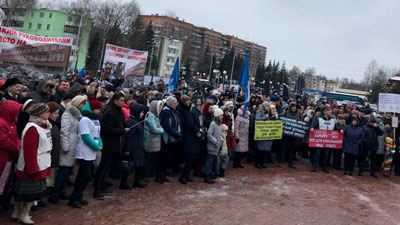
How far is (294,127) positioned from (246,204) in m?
4.68

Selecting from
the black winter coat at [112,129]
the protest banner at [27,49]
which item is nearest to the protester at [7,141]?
the black winter coat at [112,129]

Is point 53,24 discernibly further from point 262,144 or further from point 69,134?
point 69,134

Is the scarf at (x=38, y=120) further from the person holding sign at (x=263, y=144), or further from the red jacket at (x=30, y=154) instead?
the person holding sign at (x=263, y=144)

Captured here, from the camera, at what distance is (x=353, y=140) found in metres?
10.3

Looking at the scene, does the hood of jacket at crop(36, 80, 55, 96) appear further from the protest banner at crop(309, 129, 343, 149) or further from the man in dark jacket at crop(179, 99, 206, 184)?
the protest banner at crop(309, 129, 343, 149)

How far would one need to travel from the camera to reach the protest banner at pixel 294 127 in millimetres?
10492

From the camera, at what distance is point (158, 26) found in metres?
102

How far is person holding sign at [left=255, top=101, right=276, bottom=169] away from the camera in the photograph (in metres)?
10.2

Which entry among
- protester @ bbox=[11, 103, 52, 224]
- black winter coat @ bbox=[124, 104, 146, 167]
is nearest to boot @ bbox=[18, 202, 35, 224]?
protester @ bbox=[11, 103, 52, 224]

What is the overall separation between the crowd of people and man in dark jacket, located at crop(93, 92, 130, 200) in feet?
0.06

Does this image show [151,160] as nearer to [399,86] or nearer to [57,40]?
[57,40]

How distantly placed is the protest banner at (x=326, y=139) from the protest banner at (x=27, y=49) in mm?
8672

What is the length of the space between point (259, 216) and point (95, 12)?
203 feet

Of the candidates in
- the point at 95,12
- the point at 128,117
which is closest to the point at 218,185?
the point at 128,117
